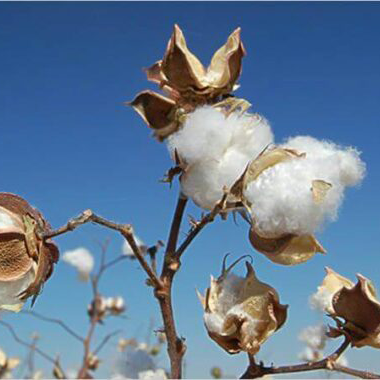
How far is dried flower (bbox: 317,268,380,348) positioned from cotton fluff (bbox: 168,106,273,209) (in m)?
0.24

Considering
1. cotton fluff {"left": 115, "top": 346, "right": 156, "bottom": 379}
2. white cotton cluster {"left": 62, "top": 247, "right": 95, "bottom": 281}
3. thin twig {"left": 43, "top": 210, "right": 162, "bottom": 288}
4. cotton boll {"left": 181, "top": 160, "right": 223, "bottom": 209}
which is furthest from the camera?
white cotton cluster {"left": 62, "top": 247, "right": 95, "bottom": 281}

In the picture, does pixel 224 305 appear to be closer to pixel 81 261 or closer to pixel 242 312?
pixel 242 312

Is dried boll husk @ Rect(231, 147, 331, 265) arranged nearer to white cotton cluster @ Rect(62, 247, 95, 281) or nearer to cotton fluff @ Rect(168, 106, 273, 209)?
cotton fluff @ Rect(168, 106, 273, 209)

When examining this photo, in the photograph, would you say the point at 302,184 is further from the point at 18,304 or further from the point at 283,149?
the point at 18,304

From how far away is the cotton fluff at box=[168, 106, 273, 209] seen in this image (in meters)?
1.00

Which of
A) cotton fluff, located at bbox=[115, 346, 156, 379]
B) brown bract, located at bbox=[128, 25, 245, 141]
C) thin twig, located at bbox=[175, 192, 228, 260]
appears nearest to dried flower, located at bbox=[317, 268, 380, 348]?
thin twig, located at bbox=[175, 192, 228, 260]

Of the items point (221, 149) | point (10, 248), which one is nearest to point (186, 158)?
point (221, 149)

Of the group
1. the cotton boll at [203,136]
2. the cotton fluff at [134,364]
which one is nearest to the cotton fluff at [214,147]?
the cotton boll at [203,136]

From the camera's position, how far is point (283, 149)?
96cm

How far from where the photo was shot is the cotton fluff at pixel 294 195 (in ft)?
3.01

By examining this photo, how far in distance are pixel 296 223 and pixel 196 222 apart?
14 centimetres

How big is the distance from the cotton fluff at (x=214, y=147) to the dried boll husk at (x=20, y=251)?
225 millimetres

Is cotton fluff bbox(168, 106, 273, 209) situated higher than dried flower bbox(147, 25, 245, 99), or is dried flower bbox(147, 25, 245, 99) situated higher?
dried flower bbox(147, 25, 245, 99)

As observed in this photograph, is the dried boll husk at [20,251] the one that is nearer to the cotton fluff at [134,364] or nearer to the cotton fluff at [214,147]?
the cotton fluff at [214,147]
